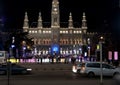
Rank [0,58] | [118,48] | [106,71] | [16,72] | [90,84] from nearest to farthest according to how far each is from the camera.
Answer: [90,84], [106,71], [16,72], [0,58], [118,48]

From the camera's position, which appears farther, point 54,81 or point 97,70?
point 97,70

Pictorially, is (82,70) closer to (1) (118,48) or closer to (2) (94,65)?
(2) (94,65)

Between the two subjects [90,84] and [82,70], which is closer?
[90,84]

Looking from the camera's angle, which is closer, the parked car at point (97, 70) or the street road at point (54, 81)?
the street road at point (54, 81)

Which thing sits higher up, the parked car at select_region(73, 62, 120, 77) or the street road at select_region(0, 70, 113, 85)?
the parked car at select_region(73, 62, 120, 77)

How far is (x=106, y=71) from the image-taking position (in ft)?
115

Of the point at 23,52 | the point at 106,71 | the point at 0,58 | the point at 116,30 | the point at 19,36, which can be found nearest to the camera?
the point at 106,71

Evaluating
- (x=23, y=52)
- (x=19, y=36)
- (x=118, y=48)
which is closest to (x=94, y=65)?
(x=118, y=48)

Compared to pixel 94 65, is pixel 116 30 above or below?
above

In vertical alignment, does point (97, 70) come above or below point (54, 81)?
above

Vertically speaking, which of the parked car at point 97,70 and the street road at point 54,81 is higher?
the parked car at point 97,70

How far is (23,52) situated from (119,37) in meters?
43.8

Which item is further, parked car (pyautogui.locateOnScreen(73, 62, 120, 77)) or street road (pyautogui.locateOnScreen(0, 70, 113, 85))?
parked car (pyautogui.locateOnScreen(73, 62, 120, 77))

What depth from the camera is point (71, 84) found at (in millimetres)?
26172
